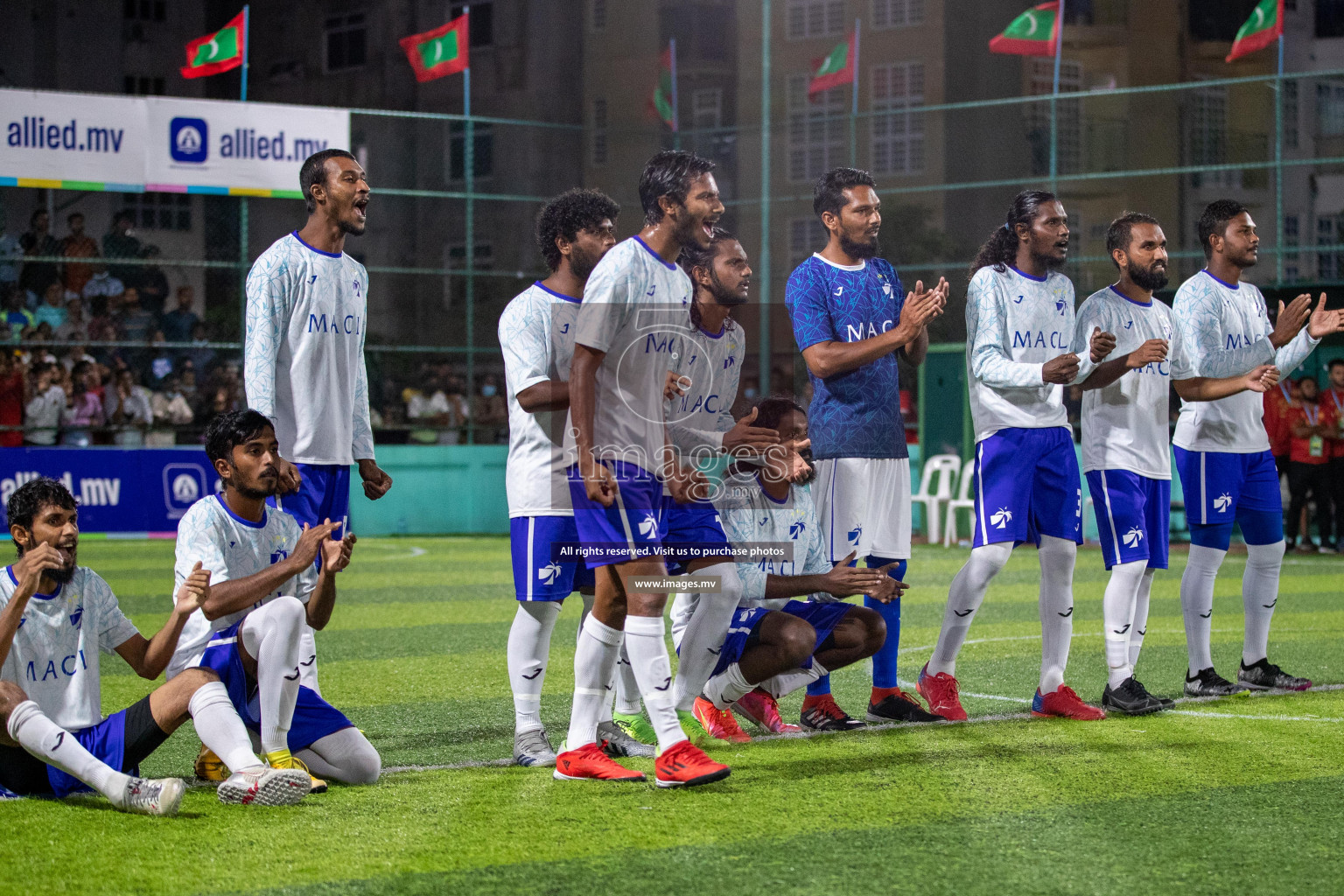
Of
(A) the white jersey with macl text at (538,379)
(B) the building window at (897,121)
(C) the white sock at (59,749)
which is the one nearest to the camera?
(C) the white sock at (59,749)

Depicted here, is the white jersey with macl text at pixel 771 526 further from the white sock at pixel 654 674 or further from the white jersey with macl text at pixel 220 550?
the white jersey with macl text at pixel 220 550

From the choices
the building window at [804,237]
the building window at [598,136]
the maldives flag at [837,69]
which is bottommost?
the building window at [804,237]

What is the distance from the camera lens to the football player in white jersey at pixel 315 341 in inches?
208

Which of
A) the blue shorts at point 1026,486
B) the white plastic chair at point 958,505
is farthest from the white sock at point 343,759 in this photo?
the white plastic chair at point 958,505

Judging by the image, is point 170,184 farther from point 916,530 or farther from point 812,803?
point 812,803

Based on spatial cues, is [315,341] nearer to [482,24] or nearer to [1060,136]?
[1060,136]

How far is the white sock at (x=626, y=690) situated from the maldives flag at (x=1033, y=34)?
672 inches

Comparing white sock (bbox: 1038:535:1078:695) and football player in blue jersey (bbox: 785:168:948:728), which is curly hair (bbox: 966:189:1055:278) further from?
A: white sock (bbox: 1038:535:1078:695)

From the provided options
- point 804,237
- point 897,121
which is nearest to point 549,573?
point 804,237

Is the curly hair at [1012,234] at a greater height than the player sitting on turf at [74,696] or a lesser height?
greater

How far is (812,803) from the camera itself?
4402 mm

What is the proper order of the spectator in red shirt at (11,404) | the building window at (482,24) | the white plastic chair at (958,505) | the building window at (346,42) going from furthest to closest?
the building window at (346,42) < the building window at (482,24) < the spectator in red shirt at (11,404) < the white plastic chair at (958,505)

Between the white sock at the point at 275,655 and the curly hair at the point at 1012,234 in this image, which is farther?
the curly hair at the point at 1012,234

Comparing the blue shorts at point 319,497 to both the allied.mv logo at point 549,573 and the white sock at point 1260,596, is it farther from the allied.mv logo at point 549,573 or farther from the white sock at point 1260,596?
the white sock at point 1260,596
